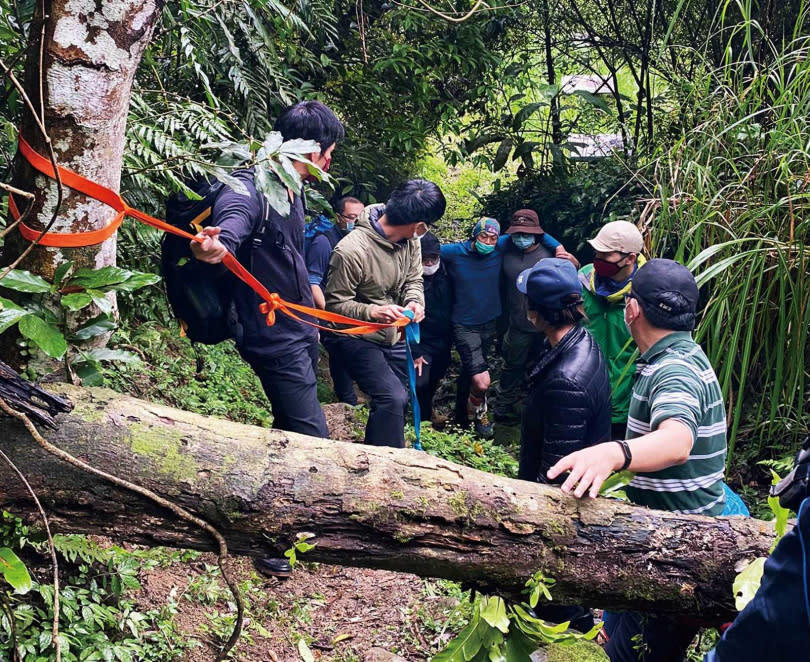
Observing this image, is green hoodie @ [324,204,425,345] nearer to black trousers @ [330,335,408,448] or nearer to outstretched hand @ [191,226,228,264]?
black trousers @ [330,335,408,448]

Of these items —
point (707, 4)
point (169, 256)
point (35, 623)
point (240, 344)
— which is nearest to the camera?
point (35, 623)

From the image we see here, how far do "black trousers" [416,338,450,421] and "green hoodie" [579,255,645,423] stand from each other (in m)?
2.50

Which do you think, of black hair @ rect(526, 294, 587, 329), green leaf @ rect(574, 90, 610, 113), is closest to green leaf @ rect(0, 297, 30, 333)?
black hair @ rect(526, 294, 587, 329)

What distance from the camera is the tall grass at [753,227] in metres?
3.78

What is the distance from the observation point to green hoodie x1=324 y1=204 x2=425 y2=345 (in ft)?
14.1

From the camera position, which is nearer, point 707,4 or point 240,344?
point 240,344

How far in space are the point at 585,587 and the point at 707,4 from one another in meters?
6.67

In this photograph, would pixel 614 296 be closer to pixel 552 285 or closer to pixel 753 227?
pixel 753 227

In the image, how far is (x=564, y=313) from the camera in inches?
120

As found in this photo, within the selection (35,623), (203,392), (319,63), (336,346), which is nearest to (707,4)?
(319,63)

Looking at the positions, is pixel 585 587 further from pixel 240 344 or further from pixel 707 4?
pixel 707 4

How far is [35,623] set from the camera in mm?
2371

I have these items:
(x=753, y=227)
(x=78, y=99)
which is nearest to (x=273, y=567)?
(x=78, y=99)

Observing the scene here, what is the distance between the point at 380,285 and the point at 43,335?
103 inches
